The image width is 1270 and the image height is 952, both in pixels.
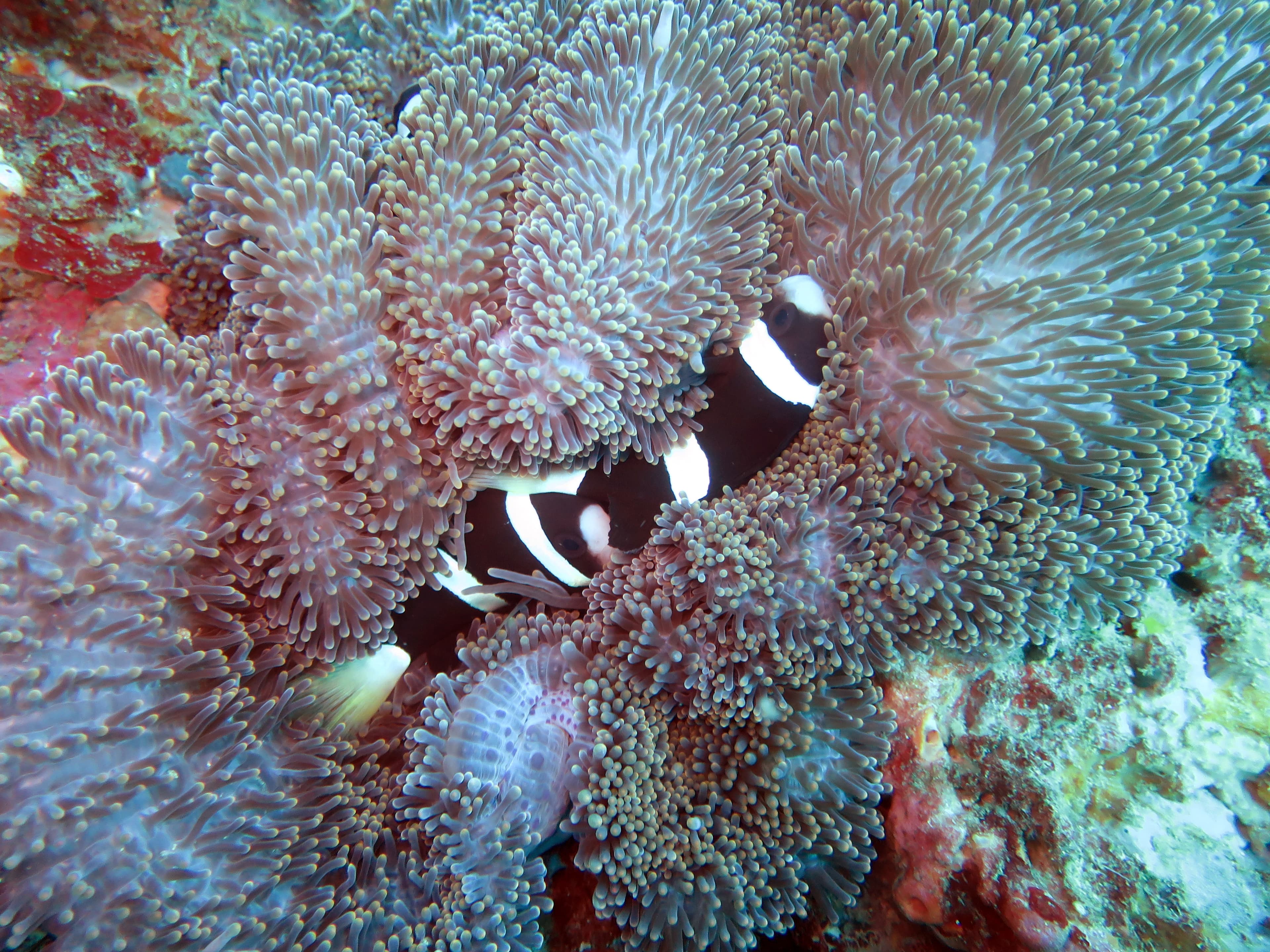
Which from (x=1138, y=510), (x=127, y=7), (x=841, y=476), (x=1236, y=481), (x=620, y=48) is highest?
(x=127, y=7)

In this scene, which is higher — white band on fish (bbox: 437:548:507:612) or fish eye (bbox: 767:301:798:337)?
fish eye (bbox: 767:301:798:337)

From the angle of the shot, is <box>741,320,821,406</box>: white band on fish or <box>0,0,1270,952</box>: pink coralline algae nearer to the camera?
<box>0,0,1270,952</box>: pink coralline algae

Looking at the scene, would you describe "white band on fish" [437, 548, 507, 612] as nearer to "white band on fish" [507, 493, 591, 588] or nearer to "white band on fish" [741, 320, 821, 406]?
"white band on fish" [507, 493, 591, 588]

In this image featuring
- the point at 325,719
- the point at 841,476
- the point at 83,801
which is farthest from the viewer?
the point at 325,719

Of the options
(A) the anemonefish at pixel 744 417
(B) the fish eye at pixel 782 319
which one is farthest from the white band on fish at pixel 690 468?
(B) the fish eye at pixel 782 319

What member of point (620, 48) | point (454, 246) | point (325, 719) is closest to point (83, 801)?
point (325, 719)

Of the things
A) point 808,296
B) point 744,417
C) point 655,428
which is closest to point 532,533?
point 655,428

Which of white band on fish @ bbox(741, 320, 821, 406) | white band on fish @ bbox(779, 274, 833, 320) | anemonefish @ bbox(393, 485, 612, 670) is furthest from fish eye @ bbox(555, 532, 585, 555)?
white band on fish @ bbox(779, 274, 833, 320)

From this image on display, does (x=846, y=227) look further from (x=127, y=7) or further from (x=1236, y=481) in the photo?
(x=127, y=7)
